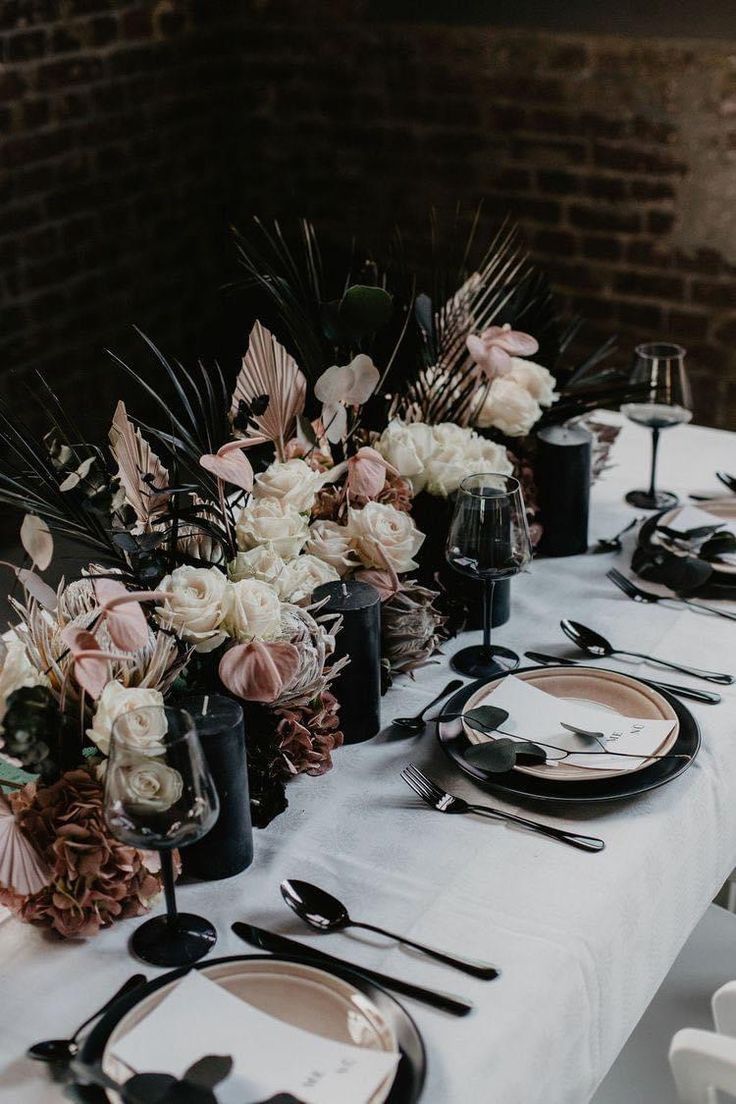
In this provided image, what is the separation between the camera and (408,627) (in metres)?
1.47

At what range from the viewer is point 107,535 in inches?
49.0

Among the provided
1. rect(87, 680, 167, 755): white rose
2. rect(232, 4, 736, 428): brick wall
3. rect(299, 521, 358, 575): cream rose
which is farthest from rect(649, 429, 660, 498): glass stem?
rect(232, 4, 736, 428): brick wall

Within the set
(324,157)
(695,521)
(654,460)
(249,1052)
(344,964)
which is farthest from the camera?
(324,157)

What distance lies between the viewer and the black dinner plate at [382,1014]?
3.04 ft

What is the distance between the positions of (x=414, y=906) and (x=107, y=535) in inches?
18.5

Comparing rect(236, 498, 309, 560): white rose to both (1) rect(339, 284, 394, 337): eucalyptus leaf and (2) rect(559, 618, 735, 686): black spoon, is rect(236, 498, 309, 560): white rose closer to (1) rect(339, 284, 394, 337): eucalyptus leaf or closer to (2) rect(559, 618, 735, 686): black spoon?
(1) rect(339, 284, 394, 337): eucalyptus leaf

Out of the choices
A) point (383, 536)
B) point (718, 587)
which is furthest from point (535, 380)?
point (383, 536)

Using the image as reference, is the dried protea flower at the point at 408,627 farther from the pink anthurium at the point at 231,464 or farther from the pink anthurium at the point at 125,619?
the pink anthurium at the point at 125,619

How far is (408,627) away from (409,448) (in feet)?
0.80

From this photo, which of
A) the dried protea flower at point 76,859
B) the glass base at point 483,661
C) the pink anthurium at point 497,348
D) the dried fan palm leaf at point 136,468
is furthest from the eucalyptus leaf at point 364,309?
the dried protea flower at point 76,859

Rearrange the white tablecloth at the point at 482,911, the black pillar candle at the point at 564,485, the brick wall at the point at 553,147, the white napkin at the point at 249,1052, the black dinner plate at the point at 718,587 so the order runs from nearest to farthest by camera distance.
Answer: the white napkin at the point at 249,1052
the white tablecloth at the point at 482,911
the black dinner plate at the point at 718,587
the black pillar candle at the point at 564,485
the brick wall at the point at 553,147

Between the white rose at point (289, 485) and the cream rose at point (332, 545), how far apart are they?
0.18ft

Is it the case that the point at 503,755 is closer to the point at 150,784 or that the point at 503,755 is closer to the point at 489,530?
the point at 489,530

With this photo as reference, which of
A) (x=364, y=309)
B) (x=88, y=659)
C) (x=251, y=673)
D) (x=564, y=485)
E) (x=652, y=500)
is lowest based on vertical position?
(x=652, y=500)
